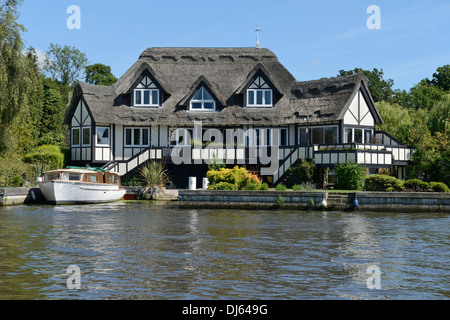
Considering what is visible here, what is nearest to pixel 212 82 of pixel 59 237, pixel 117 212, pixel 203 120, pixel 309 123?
pixel 203 120

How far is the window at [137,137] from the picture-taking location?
48156mm

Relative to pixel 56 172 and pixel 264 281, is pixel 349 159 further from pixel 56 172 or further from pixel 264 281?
pixel 264 281

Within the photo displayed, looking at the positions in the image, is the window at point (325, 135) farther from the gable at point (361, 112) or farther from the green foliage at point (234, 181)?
the green foliage at point (234, 181)

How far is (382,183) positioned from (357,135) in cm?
1051

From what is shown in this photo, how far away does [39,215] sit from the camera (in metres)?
29.8

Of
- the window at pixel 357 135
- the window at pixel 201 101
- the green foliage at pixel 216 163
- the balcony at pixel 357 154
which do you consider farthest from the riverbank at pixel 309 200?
the window at pixel 201 101

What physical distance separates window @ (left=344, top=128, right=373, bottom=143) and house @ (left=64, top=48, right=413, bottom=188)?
3.0 inches

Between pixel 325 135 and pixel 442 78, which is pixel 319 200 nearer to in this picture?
pixel 325 135

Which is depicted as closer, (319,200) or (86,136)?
(319,200)

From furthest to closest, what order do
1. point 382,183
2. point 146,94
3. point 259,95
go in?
1. point 146,94
2. point 259,95
3. point 382,183

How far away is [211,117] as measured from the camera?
155 ft

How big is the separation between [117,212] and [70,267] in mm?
16224

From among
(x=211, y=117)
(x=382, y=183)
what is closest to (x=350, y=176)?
(x=382, y=183)

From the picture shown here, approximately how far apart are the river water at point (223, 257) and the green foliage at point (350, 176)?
7762 millimetres
